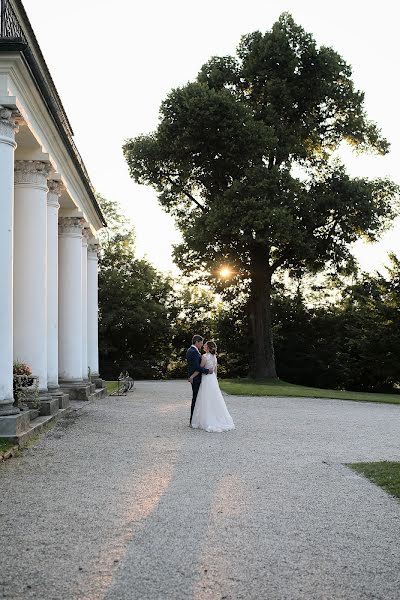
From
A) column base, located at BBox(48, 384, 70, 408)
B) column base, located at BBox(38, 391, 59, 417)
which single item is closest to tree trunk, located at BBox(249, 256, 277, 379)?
column base, located at BBox(48, 384, 70, 408)

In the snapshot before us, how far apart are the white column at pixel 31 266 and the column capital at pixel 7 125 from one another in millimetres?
3355

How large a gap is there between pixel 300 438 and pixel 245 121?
2192cm

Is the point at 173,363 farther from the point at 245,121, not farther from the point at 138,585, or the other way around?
the point at 138,585

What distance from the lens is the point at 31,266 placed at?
15.9 metres

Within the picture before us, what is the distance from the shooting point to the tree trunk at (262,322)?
3712 centimetres

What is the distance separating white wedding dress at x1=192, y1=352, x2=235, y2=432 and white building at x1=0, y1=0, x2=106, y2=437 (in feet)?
10.9

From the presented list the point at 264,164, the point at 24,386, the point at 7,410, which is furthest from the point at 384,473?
the point at 264,164

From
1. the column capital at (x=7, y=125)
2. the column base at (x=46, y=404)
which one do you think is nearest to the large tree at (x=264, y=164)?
the column base at (x=46, y=404)

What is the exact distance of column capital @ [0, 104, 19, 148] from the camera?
41.1 ft

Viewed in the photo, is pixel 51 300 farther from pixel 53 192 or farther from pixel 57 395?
pixel 53 192

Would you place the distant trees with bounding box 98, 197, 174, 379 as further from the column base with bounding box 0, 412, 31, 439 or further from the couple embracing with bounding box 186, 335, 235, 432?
the column base with bounding box 0, 412, 31, 439

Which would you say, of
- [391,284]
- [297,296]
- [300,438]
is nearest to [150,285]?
[297,296]

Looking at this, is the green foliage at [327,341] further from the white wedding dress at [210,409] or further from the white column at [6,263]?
the white column at [6,263]

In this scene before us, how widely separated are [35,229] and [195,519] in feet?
32.9
